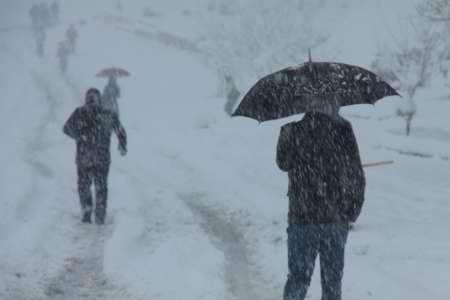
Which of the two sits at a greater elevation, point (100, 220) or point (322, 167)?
point (322, 167)

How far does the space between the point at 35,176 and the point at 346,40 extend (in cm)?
2228

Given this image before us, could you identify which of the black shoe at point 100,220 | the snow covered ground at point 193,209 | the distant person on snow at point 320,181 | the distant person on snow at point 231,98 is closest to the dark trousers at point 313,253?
the distant person on snow at point 320,181

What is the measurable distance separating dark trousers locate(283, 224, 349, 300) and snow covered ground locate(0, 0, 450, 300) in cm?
157

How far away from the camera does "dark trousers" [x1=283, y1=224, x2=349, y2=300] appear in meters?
5.12

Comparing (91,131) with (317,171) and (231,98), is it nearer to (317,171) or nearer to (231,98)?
(317,171)

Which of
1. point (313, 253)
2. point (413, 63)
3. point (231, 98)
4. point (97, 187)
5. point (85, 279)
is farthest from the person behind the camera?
point (231, 98)

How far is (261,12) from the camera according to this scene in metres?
30.1

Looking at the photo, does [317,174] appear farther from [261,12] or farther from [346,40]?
[346,40]

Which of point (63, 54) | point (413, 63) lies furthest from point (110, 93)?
point (63, 54)

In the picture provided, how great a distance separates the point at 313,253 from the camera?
17.0ft

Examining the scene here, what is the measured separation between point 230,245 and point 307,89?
13.2 ft

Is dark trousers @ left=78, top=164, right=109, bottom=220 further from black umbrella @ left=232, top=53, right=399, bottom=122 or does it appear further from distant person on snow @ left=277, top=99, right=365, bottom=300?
distant person on snow @ left=277, top=99, right=365, bottom=300

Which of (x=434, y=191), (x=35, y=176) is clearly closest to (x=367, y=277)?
(x=434, y=191)

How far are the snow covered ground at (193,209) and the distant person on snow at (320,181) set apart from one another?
1.78 m
